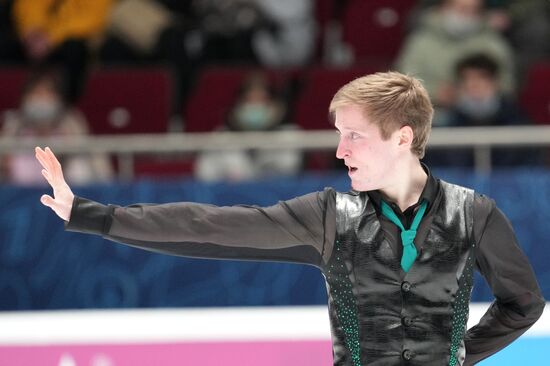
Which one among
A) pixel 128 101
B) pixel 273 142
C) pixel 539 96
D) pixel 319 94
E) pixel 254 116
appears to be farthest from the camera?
pixel 128 101

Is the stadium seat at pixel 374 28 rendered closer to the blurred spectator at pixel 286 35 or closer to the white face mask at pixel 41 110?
the blurred spectator at pixel 286 35

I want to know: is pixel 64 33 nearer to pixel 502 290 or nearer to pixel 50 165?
pixel 50 165

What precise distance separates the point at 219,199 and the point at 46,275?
1017 mm

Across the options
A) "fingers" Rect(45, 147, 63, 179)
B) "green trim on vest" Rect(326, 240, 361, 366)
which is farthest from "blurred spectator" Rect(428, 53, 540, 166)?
"fingers" Rect(45, 147, 63, 179)

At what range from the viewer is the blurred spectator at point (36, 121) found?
6309 millimetres

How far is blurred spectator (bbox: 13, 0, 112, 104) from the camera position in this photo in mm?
7871

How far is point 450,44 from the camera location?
7.27 metres

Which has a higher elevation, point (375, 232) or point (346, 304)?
point (375, 232)

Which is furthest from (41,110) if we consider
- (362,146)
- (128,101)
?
(362,146)

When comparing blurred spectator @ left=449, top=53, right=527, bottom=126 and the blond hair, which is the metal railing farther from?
the blond hair

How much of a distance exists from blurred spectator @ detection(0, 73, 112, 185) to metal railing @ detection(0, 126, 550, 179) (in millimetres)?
338

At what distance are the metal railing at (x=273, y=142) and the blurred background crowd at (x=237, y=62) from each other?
245 millimetres

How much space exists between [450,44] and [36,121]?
277 centimetres

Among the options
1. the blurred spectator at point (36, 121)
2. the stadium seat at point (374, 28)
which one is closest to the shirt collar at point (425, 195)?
the blurred spectator at point (36, 121)
